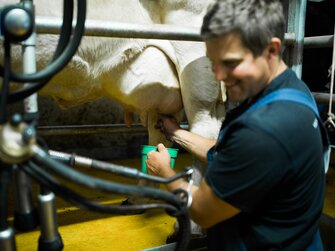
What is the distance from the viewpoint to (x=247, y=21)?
2.38 feet

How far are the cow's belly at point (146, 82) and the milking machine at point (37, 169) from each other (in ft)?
2.42

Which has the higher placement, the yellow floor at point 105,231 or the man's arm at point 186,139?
the man's arm at point 186,139

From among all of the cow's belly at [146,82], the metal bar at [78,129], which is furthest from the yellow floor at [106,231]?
the cow's belly at [146,82]

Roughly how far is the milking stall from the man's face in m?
0.24

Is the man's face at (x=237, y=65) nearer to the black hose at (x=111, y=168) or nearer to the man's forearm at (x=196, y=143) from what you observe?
the black hose at (x=111, y=168)

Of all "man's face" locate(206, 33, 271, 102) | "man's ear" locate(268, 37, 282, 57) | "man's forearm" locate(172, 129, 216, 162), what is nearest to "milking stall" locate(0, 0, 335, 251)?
"man's forearm" locate(172, 129, 216, 162)

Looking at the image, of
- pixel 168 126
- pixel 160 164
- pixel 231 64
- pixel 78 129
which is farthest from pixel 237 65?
pixel 78 129

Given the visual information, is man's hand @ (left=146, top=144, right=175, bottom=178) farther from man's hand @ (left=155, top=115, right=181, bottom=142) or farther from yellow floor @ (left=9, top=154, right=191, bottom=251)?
yellow floor @ (left=9, top=154, right=191, bottom=251)

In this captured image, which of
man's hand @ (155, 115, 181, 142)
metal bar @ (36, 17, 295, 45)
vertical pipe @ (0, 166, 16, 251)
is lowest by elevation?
man's hand @ (155, 115, 181, 142)

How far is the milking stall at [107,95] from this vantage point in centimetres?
62

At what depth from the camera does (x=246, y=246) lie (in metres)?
0.85

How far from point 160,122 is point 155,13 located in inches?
19.9

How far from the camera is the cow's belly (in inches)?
59.9

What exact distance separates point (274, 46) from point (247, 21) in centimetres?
10
